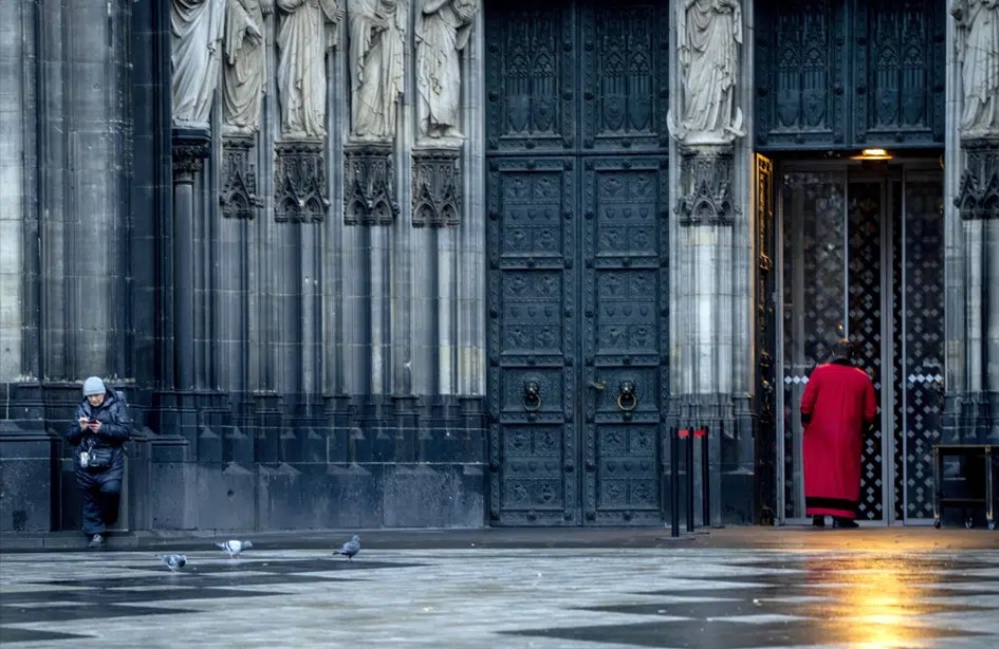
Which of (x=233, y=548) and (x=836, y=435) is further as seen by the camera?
(x=836, y=435)

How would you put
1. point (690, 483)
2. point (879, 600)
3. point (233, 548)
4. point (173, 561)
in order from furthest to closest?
point (690, 483), point (233, 548), point (173, 561), point (879, 600)

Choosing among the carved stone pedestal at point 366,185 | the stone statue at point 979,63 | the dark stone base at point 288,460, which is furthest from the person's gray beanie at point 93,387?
the stone statue at point 979,63

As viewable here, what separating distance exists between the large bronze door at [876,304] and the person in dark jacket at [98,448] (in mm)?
10098

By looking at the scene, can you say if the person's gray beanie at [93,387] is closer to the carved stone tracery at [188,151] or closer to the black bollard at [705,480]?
the carved stone tracery at [188,151]

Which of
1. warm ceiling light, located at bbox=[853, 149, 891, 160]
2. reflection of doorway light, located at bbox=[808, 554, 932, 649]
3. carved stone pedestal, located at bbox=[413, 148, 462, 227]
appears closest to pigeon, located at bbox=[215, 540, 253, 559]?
reflection of doorway light, located at bbox=[808, 554, 932, 649]

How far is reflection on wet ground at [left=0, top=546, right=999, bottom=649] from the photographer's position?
12.4 meters

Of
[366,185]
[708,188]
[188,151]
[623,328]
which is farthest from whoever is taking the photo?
[623,328]

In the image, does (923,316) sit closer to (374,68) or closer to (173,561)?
(374,68)

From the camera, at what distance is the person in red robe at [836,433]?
30.0 metres

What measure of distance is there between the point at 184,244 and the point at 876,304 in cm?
918

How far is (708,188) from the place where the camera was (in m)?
30.3

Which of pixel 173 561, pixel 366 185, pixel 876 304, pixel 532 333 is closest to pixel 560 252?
pixel 532 333

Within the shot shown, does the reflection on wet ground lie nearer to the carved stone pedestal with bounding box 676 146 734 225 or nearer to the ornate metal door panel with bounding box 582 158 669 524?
the carved stone pedestal with bounding box 676 146 734 225

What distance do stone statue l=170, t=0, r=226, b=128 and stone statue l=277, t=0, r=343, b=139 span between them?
142 cm
